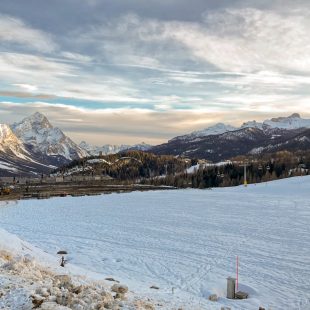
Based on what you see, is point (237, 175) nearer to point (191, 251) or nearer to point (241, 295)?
point (191, 251)

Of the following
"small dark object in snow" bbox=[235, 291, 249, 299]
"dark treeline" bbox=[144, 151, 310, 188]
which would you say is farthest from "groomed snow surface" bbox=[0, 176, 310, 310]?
"dark treeline" bbox=[144, 151, 310, 188]

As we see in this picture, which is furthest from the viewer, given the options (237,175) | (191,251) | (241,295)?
(237,175)

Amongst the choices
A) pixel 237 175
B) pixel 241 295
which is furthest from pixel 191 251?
pixel 237 175

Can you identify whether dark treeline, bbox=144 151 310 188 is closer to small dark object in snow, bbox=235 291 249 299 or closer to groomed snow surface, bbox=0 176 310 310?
groomed snow surface, bbox=0 176 310 310

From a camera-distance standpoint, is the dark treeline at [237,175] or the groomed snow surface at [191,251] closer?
the groomed snow surface at [191,251]

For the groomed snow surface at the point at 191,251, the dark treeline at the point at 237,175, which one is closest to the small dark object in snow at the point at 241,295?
the groomed snow surface at the point at 191,251

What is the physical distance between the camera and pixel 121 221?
4722 centimetres

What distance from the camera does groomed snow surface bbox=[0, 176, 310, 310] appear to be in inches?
779

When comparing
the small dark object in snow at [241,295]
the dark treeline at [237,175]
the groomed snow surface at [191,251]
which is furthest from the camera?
the dark treeline at [237,175]

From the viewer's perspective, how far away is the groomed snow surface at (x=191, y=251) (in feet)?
64.9

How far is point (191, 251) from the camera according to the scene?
29312 mm

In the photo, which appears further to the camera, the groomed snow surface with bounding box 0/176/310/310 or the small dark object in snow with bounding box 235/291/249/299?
the groomed snow surface with bounding box 0/176/310/310

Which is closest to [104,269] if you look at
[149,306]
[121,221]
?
[149,306]

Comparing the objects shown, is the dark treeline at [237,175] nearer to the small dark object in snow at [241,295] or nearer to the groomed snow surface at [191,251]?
the groomed snow surface at [191,251]
